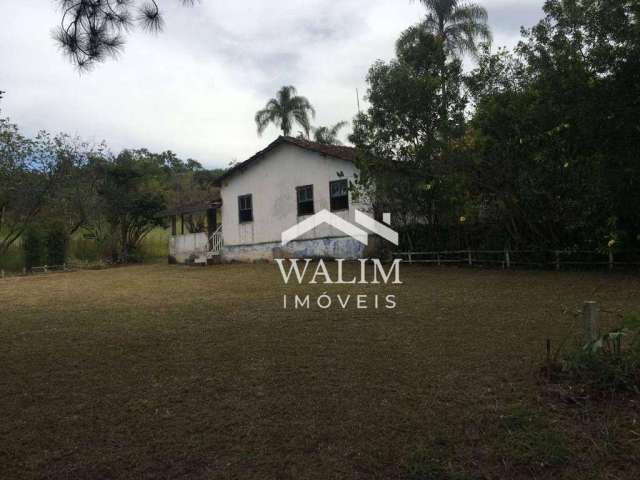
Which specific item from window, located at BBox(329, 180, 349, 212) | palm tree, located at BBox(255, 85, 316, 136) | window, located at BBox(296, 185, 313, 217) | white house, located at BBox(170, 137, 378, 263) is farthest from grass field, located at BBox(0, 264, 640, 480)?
palm tree, located at BBox(255, 85, 316, 136)

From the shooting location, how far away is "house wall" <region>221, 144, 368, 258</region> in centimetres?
1889

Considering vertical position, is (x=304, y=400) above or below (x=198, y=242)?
below

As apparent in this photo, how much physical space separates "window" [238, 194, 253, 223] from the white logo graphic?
302cm

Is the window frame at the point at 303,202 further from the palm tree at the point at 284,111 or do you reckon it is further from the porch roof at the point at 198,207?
the palm tree at the point at 284,111

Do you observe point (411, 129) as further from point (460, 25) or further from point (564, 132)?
point (460, 25)

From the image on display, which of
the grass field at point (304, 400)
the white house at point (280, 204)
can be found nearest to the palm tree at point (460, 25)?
the white house at point (280, 204)

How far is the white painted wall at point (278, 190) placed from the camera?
18.9m

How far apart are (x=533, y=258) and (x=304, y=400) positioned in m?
11.8

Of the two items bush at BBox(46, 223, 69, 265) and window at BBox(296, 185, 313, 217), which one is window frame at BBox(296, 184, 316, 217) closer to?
window at BBox(296, 185, 313, 217)

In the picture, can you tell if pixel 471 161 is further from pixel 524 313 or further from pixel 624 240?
pixel 524 313

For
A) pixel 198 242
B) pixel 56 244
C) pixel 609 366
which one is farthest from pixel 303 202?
pixel 609 366

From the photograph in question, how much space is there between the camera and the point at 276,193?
20594mm

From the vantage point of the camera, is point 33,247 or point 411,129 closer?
point 411,129

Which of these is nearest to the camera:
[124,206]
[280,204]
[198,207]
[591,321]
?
[591,321]
